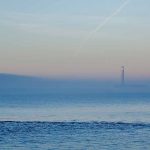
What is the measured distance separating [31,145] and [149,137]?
468 inches

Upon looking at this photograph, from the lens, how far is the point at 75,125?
2179 inches

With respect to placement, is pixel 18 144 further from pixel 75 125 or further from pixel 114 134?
pixel 75 125

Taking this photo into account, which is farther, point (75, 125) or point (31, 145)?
point (75, 125)

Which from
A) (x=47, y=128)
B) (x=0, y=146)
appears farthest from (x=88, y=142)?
(x=47, y=128)

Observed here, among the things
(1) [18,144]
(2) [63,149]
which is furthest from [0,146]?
(2) [63,149]

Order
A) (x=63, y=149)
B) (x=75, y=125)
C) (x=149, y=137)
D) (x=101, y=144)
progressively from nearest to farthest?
(x=63, y=149), (x=101, y=144), (x=149, y=137), (x=75, y=125)

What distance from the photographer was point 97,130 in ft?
164

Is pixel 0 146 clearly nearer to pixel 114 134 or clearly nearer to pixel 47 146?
pixel 47 146

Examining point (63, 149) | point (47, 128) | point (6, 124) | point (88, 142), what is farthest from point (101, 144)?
point (6, 124)

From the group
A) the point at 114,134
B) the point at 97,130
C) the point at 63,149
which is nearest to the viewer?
the point at 63,149

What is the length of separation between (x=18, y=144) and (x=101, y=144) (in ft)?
23.6

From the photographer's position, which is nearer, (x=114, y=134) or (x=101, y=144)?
(x=101, y=144)

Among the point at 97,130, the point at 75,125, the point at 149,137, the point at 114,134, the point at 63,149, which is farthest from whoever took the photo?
the point at 75,125

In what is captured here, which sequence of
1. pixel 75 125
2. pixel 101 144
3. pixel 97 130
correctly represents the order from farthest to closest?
pixel 75 125
pixel 97 130
pixel 101 144
